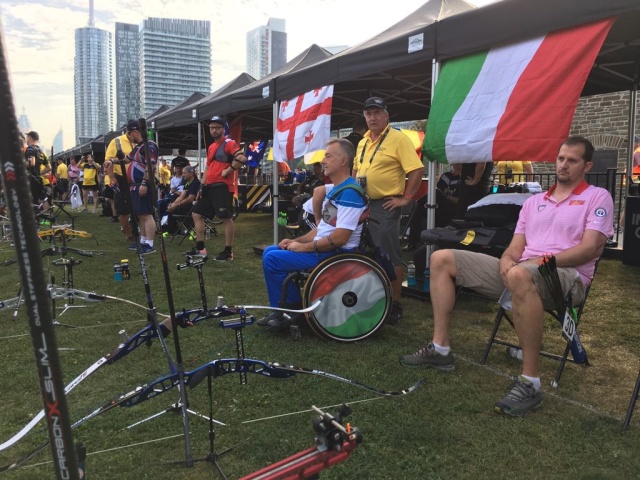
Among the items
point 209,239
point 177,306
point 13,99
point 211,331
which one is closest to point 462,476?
point 13,99

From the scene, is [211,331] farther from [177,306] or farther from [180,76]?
[180,76]

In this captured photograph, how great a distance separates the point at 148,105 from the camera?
54.2ft

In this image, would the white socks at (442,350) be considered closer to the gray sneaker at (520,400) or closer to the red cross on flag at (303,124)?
the gray sneaker at (520,400)

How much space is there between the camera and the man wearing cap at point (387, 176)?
4.37 m

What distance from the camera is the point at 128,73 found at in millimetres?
8047

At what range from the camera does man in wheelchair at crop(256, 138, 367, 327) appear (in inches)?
145

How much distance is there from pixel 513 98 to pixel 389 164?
3.66 ft

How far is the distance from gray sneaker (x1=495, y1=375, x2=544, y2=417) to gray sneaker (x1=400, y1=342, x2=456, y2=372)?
1.66 ft

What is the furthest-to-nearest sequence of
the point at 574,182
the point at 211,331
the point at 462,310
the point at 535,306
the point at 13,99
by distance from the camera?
the point at 462,310, the point at 211,331, the point at 574,182, the point at 535,306, the point at 13,99

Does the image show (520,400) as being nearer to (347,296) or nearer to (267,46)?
(347,296)

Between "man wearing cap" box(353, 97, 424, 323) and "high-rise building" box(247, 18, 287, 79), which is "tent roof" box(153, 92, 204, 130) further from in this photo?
"high-rise building" box(247, 18, 287, 79)

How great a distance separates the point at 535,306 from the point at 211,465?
182cm

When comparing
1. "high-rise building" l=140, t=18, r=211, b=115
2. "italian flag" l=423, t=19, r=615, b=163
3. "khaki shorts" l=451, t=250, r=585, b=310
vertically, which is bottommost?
"khaki shorts" l=451, t=250, r=585, b=310

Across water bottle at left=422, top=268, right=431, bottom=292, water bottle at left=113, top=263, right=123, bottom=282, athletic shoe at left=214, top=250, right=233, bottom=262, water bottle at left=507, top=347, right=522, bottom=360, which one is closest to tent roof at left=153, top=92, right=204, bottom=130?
athletic shoe at left=214, top=250, right=233, bottom=262
